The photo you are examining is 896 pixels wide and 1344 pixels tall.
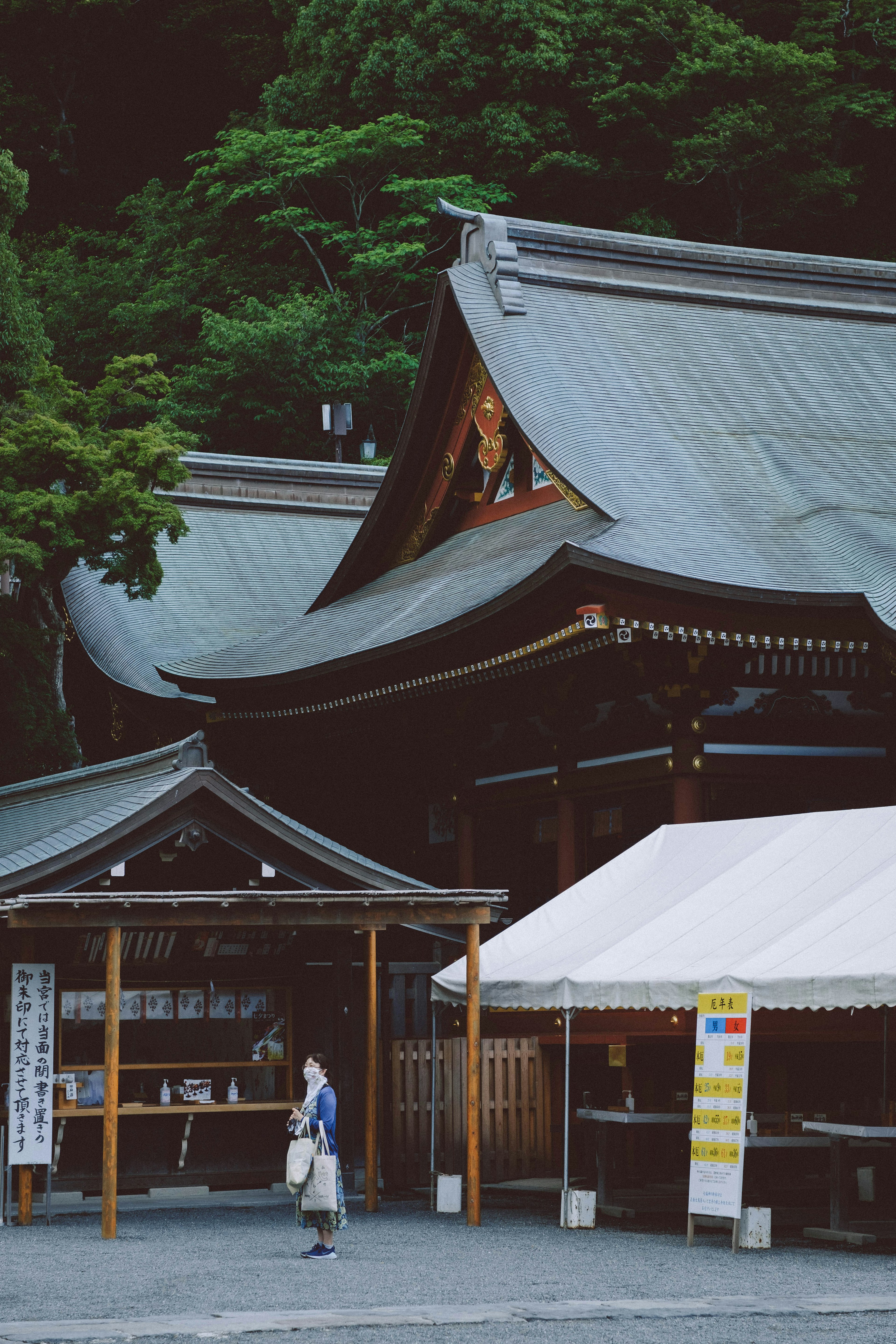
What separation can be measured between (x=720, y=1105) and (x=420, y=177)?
31241 millimetres

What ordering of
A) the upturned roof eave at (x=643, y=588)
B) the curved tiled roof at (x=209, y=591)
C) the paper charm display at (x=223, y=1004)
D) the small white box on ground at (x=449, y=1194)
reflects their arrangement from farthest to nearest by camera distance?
the curved tiled roof at (x=209, y=591)
the paper charm display at (x=223, y=1004)
the upturned roof eave at (x=643, y=588)
the small white box on ground at (x=449, y=1194)

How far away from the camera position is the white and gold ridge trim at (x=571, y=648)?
14227mm

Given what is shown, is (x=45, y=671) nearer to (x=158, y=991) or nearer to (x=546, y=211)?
(x=158, y=991)

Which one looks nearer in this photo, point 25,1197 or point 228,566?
point 25,1197

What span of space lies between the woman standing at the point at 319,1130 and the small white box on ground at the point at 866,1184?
367cm

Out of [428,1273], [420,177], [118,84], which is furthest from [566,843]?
[118,84]

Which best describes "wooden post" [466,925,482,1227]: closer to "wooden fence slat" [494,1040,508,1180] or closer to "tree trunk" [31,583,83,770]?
"wooden fence slat" [494,1040,508,1180]

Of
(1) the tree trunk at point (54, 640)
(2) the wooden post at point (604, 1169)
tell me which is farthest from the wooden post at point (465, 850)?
(2) the wooden post at point (604, 1169)

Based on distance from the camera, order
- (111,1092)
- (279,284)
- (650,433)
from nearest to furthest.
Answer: (111,1092) → (650,433) → (279,284)

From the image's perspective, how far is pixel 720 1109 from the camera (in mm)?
10555

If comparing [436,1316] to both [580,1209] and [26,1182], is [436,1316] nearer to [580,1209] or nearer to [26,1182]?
[580,1209]

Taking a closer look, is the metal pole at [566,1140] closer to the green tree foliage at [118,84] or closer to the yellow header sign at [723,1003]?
→ the yellow header sign at [723,1003]

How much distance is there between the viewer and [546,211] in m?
40.2

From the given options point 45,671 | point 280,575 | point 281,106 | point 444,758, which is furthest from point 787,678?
point 281,106
